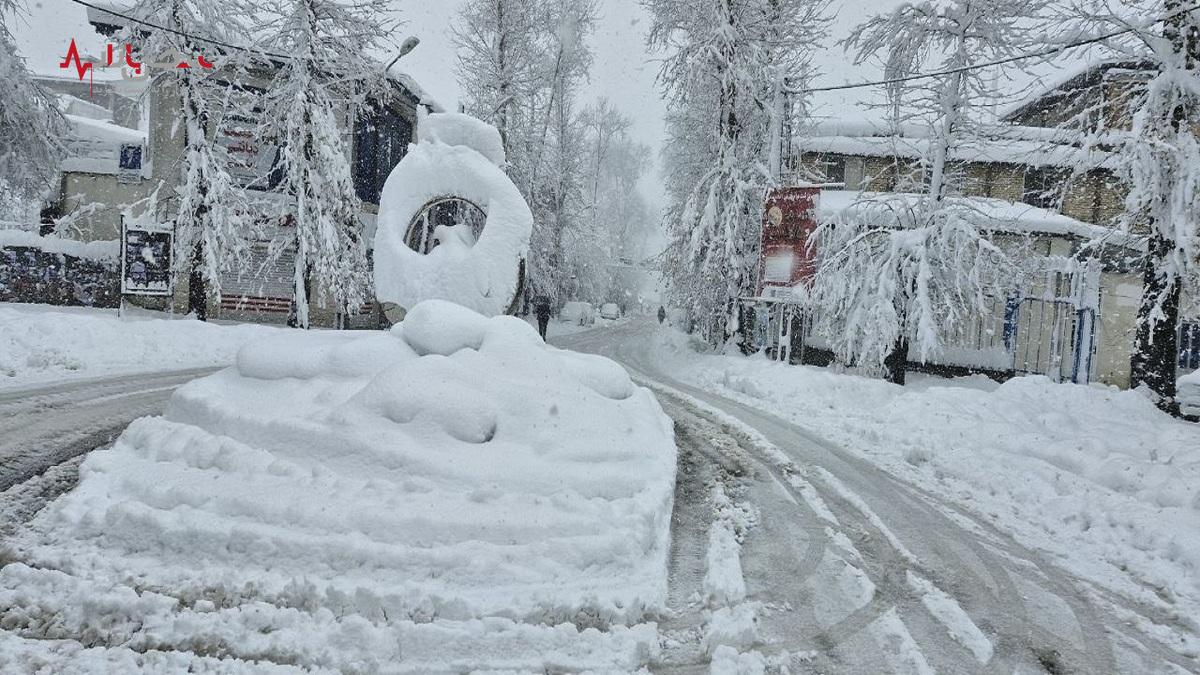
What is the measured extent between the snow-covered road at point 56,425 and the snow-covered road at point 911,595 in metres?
5.06

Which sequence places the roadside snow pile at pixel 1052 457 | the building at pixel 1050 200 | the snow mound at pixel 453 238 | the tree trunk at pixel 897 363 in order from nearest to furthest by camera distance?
the roadside snow pile at pixel 1052 457 < the snow mound at pixel 453 238 < the building at pixel 1050 200 < the tree trunk at pixel 897 363

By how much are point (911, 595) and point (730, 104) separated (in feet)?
56.4

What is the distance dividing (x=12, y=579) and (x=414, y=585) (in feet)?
7.33

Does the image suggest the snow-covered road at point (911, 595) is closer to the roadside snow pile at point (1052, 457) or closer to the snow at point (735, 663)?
the snow at point (735, 663)

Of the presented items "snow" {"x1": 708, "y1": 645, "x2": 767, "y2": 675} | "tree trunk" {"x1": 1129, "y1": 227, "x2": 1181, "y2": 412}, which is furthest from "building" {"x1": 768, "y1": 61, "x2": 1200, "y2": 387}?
"snow" {"x1": 708, "y1": 645, "x2": 767, "y2": 675}

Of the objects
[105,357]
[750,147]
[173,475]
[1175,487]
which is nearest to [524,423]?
[173,475]

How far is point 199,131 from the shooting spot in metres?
16.8

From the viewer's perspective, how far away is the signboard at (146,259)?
54.4 ft

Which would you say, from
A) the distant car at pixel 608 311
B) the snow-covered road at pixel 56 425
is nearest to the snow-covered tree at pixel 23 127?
the snow-covered road at pixel 56 425

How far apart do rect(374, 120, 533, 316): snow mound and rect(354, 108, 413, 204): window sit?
14.4 meters

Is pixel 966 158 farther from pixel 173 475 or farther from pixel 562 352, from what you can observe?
pixel 173 475

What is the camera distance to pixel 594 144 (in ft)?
145

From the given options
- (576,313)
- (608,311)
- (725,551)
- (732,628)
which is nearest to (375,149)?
(576,313)

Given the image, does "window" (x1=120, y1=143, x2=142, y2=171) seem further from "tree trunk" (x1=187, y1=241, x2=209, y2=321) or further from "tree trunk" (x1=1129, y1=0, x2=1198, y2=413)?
"tree trunk" (x1=1129, y1=0, x2=1198, y2=413)
